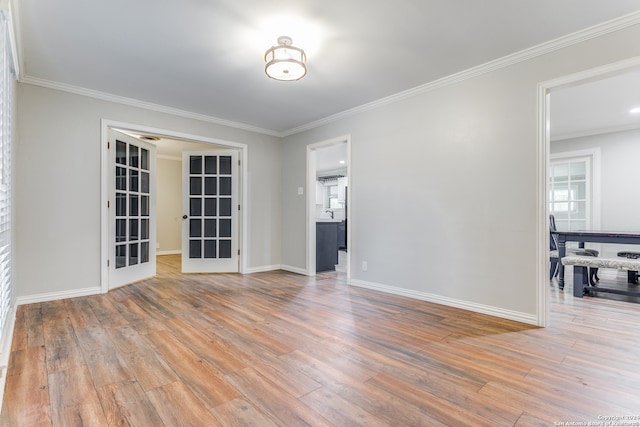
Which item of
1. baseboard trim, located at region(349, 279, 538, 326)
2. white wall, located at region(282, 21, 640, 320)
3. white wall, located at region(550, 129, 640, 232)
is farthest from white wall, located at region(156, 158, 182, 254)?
white wall, located at region(550, 129, 640, 232)

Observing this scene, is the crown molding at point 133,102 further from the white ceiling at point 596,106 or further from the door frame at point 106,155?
the white ceiling at point 596,106

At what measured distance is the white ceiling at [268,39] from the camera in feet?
7.07

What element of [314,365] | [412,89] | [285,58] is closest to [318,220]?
[412,89]

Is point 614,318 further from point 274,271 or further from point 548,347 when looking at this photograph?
point 274,271

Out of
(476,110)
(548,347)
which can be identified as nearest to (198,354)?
(548,347)

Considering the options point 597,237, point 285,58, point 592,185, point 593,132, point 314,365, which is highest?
point 593,132

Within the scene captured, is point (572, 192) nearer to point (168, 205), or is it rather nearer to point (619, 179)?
point (619, 179)

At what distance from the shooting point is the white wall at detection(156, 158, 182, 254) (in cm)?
731

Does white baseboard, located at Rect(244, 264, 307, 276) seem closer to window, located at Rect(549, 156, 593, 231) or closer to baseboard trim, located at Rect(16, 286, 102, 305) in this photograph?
baseboard trim, located at Rect(16, 286, 102, 305)

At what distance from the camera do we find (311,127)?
16.0 feet

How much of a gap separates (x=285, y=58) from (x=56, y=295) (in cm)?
352

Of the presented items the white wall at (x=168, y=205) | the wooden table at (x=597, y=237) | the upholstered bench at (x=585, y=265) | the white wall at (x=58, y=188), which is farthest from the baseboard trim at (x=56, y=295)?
the wooden table at (x=597, y=237)

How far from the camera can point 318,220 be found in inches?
203

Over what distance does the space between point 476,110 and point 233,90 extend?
104 inches
